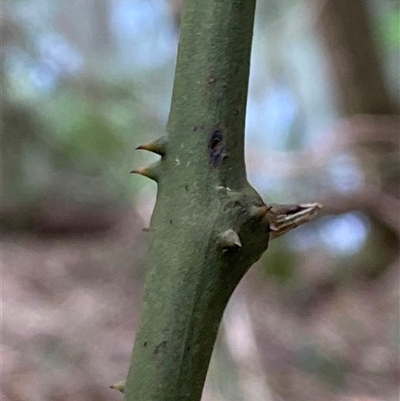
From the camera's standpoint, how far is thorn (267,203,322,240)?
0.31 meters

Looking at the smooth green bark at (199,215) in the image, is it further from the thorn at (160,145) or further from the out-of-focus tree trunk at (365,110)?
the out-of-focus tree trunk at (365,110)

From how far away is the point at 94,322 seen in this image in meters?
1.42

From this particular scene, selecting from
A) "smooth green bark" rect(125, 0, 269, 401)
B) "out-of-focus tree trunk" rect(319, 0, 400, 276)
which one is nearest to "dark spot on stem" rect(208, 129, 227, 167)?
"smooth green bark" rect(125, 0, 269, 401)

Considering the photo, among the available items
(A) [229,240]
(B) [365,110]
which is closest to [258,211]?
(A) [229,240]

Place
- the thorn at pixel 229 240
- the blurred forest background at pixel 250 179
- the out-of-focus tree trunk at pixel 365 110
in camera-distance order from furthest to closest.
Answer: the out-of-focus tree trunk at pixel 365 110
the blurred forest background at pixel 250 179
the thorn at pixel 229 240

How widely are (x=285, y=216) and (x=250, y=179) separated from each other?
1209 millimetres

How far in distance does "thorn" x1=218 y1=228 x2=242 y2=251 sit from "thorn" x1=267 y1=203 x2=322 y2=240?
1.1 inches

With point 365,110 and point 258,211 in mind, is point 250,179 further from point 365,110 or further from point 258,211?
point 258,211

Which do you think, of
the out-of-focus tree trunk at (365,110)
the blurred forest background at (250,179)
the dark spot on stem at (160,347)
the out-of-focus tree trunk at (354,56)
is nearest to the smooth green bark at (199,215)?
the dark spot on stem at (160,347)

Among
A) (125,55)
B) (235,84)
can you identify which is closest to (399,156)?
(125,55)

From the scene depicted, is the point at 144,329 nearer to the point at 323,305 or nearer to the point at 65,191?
the point at 323,305

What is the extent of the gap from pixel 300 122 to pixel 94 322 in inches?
39.5

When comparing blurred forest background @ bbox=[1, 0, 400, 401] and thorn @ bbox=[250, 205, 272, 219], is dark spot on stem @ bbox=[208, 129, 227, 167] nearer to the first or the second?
thorn @ bbox=[250, 205, 272, 219]

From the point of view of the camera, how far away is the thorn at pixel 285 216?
31cm
